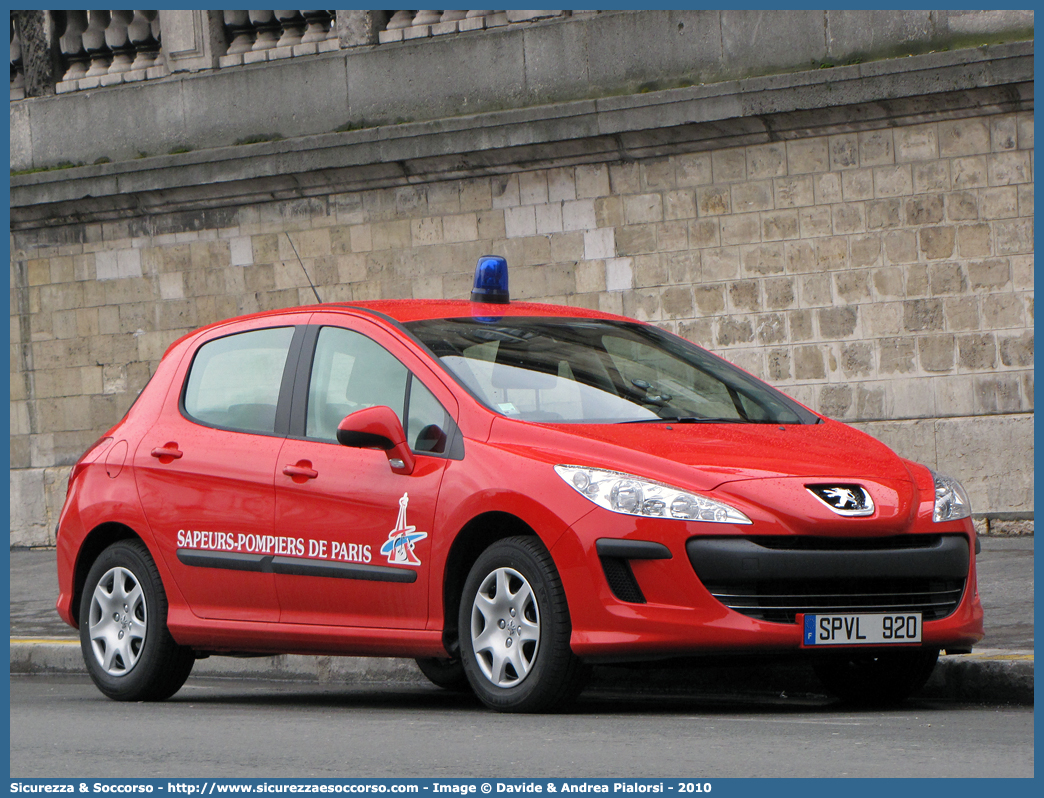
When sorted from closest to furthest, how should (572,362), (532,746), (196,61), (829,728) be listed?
1. (532,746)
2. (829,728)
3. (572,362)
4. (196,61)

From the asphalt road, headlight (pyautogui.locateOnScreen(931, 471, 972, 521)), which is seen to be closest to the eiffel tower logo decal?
the asphalt road

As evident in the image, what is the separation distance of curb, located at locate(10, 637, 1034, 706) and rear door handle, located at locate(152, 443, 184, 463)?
1.69m

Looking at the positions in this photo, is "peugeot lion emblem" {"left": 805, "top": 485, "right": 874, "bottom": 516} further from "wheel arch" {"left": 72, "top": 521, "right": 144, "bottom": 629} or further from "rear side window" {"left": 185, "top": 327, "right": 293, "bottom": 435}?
"wheel arch" {"left": 72, "top": 521, "right": 144, "bottom": 629}

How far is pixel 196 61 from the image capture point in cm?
1641

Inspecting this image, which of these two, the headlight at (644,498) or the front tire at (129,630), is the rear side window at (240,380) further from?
the headlight at (644,498)

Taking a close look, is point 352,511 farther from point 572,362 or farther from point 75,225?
point 75,225

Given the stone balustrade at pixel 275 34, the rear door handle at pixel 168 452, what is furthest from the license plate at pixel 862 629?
the stone balustrade at pixel 275 34

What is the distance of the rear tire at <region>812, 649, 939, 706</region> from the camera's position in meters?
6.63

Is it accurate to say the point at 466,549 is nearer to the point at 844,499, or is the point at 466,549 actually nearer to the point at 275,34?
the point at 844,499

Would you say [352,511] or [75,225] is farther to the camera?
[75,225]

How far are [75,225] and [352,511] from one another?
446 inches

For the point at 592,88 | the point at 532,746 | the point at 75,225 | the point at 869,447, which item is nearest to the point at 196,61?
the point at 75,225

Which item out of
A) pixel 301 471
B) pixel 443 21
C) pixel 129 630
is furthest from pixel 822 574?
pixel 443 21

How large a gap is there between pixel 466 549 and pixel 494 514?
239 millimetres
